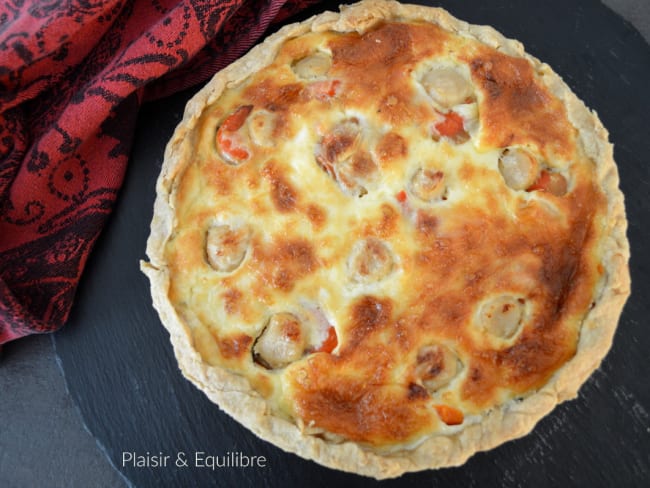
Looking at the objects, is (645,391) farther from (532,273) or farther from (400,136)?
(400,136)

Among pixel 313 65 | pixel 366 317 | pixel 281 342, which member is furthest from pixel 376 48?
pixel 281 342

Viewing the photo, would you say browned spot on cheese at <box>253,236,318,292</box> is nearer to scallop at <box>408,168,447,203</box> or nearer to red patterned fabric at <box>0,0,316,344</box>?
scallop at <box>408,168,447,203</box>

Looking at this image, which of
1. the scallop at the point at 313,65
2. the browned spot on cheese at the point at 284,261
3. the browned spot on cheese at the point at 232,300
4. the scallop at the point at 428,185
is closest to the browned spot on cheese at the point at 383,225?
the scallop at the point at 428,185

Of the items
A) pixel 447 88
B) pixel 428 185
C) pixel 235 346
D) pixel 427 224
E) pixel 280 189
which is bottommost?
pixel 235 346

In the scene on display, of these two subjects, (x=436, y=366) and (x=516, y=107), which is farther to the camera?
(x=516, y=107)

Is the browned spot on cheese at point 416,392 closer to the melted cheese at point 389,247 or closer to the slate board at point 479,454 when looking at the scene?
the melted cheese at point 389,247

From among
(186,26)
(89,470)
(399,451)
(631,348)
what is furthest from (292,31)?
(89,470)

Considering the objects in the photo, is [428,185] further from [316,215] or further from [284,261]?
[284,261]

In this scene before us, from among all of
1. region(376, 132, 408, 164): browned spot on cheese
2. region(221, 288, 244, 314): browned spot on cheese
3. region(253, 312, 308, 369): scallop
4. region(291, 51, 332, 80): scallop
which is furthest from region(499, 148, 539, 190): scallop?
region(221, 288, 244, 314): browned spot on cheese
